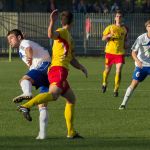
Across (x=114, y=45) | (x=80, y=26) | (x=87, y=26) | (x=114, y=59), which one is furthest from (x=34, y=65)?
(x=80, y=26)

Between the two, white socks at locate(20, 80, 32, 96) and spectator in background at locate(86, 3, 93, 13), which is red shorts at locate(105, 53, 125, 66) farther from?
spectator in background at locate(86, 3, 93, 13)

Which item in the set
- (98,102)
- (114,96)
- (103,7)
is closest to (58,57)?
(98,102)

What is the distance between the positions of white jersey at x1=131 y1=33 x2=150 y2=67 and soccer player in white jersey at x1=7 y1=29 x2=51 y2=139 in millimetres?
4369

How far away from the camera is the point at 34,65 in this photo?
12.6m

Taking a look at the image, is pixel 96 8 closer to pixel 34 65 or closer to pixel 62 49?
pixel 34 65

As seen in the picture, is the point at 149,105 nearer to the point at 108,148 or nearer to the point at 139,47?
the point at 139,47

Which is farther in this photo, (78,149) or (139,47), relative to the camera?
(139,47)

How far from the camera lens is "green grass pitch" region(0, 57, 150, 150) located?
37.8ft

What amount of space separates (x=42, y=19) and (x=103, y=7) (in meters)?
11.2

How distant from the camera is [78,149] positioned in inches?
434

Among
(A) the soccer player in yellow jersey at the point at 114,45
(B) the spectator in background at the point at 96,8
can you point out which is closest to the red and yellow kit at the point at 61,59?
(A) the soccer player in yellow jersey at the point at 114,45

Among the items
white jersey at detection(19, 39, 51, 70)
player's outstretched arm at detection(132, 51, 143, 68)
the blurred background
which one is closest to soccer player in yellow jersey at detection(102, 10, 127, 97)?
player's outstretched arm at detection(132, 51, 143, 68)

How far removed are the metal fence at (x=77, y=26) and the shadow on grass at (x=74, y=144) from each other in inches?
1331

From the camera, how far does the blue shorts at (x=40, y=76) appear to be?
12398 millimetres
